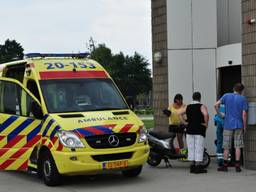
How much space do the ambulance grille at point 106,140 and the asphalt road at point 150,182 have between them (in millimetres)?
784

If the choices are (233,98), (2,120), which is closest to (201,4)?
(233,98)

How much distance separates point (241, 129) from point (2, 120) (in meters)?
5.07

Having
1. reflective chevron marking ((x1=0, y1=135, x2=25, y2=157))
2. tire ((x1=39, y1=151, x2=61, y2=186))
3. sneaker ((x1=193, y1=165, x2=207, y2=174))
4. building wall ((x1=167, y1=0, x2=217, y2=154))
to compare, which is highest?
building wall ((x1=167, y1=0, x2=217, y2=154))

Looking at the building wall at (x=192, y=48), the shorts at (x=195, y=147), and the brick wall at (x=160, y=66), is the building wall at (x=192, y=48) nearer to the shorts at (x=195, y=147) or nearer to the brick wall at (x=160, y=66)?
the brick wall at (x=160, y=66)

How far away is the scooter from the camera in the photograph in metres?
12.0

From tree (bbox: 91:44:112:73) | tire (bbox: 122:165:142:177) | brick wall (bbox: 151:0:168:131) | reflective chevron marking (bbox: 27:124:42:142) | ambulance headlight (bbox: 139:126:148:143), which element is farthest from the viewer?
tree (bbox: 91:44:112:73)

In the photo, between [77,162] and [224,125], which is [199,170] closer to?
[224,125]

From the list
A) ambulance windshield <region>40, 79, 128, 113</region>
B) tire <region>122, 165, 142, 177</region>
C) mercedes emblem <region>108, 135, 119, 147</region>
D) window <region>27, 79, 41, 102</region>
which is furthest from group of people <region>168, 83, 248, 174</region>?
window <region>27, 79, 41, 102</region>

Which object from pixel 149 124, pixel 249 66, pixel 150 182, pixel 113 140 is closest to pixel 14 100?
pixel 113 140

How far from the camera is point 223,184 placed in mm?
9672

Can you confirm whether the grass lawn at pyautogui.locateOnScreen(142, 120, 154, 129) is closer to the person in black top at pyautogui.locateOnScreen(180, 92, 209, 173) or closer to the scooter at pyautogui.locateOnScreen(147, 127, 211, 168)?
the scooter at pyautogui.locateOnScreen(147, 127, 211, 168)

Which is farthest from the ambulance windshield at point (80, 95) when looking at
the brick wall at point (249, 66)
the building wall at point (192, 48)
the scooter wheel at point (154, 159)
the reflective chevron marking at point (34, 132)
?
the building wall at point (192, 48)

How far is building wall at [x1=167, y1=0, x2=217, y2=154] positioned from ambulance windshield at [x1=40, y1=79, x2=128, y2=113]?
11.2 feet

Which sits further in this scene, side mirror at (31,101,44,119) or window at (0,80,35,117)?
window at (0,80,35,117)
